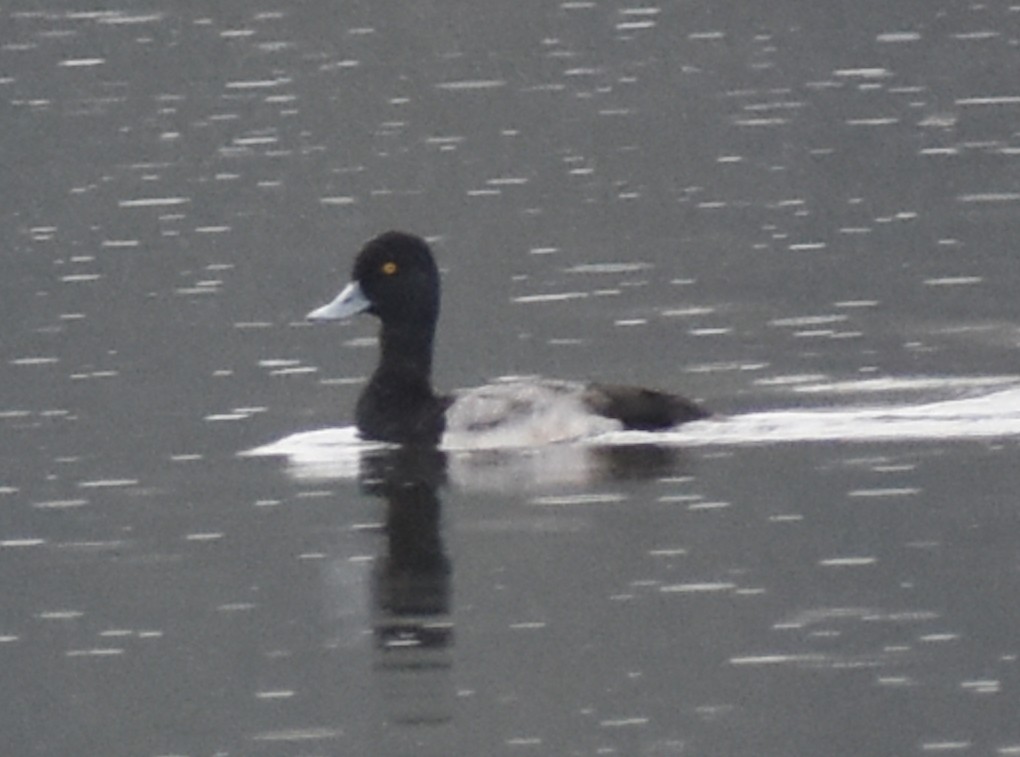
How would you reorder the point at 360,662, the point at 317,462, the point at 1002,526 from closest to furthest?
the point at 360,662 → the point at 1002,526 → the point at 317,462

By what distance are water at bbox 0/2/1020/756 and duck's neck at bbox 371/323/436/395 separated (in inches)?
16.3

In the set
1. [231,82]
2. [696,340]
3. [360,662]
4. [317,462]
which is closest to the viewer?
[360,662]

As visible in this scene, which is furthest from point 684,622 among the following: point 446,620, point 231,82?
point 231,82

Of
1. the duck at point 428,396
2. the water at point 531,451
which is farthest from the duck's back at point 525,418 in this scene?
the water at point 531,451

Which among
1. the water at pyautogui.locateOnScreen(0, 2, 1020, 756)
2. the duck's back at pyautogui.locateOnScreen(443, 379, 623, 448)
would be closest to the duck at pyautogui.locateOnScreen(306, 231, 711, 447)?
the duck's back at pyautogui.locateOnScreen(443, 379, 623, 448)

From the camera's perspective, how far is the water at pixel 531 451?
1174 centimetres

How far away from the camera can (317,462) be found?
16.2m

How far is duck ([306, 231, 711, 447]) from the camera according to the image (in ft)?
53.4

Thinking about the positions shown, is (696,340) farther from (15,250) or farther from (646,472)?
(15,250)

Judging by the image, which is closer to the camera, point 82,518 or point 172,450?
point 82,518

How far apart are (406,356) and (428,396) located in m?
0.30

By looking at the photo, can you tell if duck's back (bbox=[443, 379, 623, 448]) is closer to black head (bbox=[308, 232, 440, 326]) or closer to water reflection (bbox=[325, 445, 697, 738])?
water reflection (bbox=[325, 445, 697, 738])

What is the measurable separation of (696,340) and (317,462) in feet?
11.6

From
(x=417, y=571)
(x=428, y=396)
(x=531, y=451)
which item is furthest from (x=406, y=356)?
(x=417, y=571)
